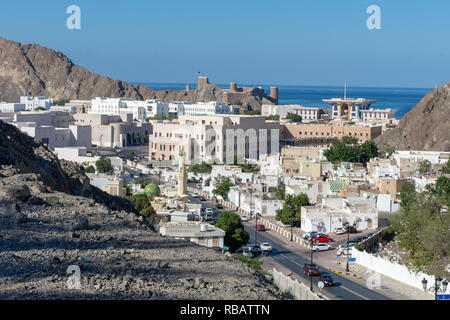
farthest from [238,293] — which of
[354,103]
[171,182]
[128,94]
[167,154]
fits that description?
[128,94]

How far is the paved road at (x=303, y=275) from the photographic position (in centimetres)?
1794

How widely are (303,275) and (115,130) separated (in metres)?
49.9

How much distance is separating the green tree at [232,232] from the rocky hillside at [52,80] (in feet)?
342

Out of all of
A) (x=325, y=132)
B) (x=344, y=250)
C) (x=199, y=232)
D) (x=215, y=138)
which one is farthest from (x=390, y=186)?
(x=325, y=132)

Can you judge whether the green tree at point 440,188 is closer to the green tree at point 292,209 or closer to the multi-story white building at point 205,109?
the green tree at point 292,209

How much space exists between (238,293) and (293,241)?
1785cm

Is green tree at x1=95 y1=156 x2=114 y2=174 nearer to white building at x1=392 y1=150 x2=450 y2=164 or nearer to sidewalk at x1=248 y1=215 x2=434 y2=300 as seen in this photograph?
white building at x1=392 y1=150 x2=450 y2=164

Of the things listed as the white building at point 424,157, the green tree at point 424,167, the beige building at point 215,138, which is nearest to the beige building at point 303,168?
the green tree at point 424,167

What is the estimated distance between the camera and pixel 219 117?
189 feet

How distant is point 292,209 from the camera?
2859 cm

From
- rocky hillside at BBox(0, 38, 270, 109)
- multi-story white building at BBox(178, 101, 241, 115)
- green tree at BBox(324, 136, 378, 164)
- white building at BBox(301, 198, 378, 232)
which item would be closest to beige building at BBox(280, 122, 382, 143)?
green tree at BBox(324, 136, 378, 164)

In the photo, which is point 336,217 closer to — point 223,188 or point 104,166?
point 223,188

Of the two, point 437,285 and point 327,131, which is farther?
point 327,131
